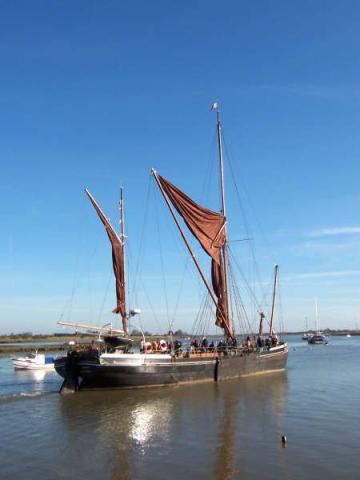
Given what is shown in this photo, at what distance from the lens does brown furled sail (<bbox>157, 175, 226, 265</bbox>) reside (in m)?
43.2

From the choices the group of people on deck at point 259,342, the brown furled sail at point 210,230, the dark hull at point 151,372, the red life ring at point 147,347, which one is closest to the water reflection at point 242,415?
the dark hull at point 151,372

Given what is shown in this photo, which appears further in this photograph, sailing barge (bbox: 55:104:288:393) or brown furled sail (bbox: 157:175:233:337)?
brown furled sail (bbox: 157:175:233:337)

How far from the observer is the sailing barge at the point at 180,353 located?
35.4 metres

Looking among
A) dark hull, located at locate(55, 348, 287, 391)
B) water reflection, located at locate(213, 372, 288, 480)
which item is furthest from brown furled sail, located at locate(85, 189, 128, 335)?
water reflection, located at locate(213, 372, 288, 480)

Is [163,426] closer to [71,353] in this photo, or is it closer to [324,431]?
[324,431]

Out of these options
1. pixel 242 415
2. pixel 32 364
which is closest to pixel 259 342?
pixel 242 415

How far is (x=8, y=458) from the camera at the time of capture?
62.4ft

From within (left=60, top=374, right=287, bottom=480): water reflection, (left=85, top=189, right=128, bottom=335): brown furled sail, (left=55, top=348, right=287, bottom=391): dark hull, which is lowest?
(left=60, top=374, right=287, bottom=480): water reflection

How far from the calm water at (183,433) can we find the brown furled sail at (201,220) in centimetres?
1354

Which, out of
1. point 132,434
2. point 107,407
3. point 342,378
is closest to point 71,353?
point 107,407

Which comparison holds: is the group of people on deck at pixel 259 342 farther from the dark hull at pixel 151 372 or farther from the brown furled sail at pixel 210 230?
the dark hull at pixel 151 372

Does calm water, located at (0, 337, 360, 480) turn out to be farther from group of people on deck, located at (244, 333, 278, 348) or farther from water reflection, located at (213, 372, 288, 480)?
group of people on deck, located at (244, 333, 278, 348)

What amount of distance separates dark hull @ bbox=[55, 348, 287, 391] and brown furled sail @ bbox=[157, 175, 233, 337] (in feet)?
14.5

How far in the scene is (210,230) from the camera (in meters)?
46.8
